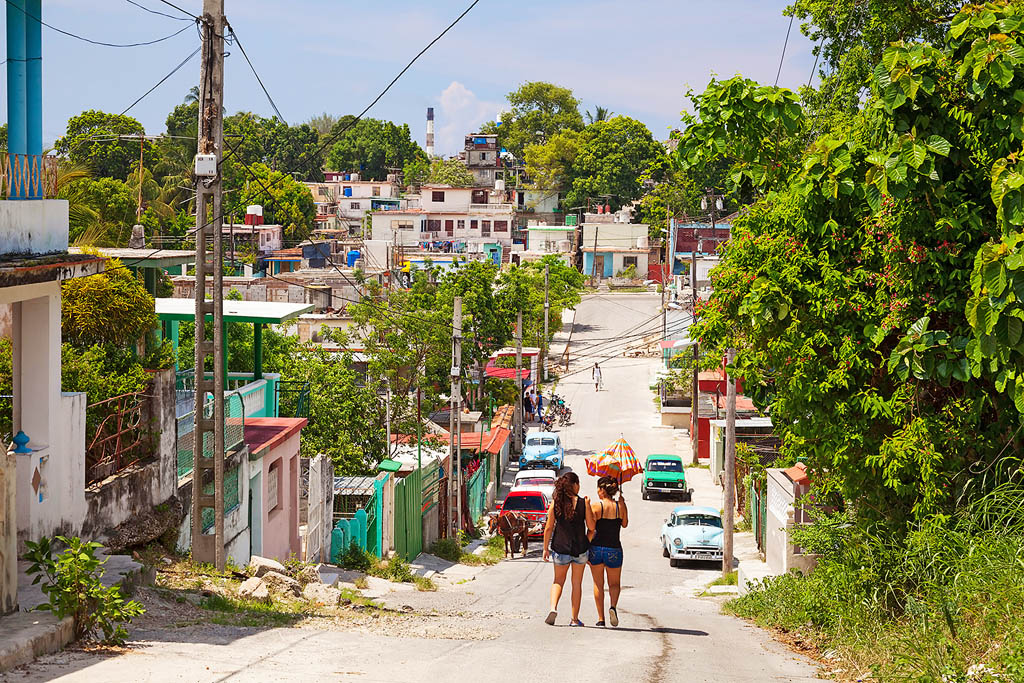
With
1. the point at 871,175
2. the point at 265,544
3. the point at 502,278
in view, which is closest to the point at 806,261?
the point at 871,175

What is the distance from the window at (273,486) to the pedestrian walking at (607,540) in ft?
31.3

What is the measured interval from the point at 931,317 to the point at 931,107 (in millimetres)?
2046

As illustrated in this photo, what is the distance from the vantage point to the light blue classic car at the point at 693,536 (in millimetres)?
26906

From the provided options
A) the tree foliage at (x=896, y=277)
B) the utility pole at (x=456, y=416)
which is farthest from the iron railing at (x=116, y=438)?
the utility pole at (x=456, y=416)

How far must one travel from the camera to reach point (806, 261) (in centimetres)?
1150

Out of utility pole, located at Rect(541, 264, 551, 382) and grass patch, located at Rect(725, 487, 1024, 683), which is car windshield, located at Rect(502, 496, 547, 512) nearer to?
grass patch, located at Rect(725, 487, 1024, 683)

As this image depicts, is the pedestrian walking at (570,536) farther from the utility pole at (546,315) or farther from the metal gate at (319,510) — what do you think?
the utility pole at (546,315)

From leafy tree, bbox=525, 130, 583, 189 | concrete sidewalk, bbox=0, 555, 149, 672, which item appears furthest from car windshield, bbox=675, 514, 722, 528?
leafy tree, bbox=525, 130, 583, 189

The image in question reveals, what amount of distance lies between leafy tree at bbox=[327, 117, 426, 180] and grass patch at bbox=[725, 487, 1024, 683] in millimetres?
125650

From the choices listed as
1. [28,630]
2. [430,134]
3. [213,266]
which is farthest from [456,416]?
[430,134]

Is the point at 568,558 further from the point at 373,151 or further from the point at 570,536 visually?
the point at 373,151

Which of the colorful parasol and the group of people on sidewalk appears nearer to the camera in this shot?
the group of people on sidewalk

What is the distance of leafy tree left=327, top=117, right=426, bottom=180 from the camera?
5330 inches

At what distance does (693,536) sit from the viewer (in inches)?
1065
